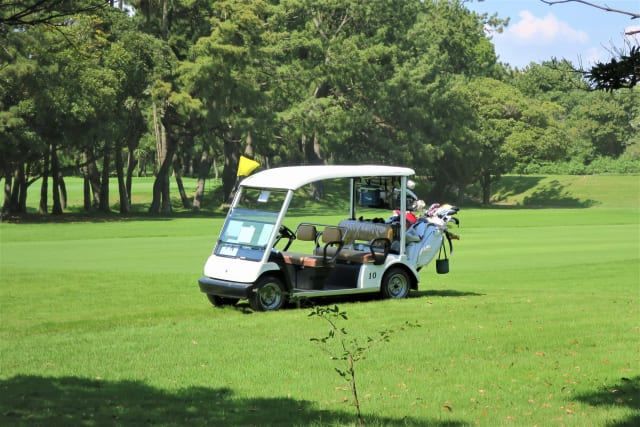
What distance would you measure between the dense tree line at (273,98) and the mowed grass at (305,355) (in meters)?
11.0

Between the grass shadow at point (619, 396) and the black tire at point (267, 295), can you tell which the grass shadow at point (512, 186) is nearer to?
the black tire at point (267, 295)

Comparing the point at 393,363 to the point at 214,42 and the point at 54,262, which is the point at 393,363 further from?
the point at 214,42

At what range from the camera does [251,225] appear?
12.1 meters

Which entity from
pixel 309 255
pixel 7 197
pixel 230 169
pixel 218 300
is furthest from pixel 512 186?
pixel 218 300

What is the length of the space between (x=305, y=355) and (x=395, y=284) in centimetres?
480

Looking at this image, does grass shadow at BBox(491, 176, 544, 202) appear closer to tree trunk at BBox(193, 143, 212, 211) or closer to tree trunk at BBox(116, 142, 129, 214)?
tree trunk at BBox(193, 143, 212, 211)

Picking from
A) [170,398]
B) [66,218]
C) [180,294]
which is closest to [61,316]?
[180,294]

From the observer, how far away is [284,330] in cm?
1021

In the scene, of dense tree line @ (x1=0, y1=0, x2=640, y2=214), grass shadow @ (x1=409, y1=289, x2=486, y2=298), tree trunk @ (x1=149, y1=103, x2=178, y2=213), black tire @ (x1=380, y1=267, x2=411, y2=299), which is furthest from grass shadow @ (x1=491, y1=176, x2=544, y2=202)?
black tire @ (x1=380, y1=267, x2=411, y2=299)

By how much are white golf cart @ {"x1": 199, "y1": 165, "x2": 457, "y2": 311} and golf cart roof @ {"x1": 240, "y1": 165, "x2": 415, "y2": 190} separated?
0.01m

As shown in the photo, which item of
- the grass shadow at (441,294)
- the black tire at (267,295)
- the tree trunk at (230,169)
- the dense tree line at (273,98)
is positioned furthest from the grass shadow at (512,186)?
the black tire at (267,295)

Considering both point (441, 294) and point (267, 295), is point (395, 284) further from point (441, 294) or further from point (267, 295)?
point (267, 295)

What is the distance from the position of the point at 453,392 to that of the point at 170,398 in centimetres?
227

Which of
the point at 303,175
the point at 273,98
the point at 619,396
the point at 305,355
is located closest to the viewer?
the point at 619,396
